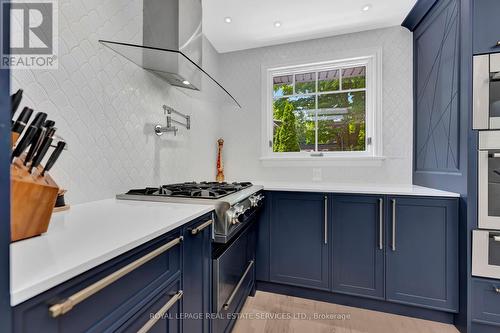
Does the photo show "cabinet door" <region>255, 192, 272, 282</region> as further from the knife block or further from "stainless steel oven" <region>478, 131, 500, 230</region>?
the knife block

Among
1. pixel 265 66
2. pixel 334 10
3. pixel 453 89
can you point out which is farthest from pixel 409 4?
pixel 265 66

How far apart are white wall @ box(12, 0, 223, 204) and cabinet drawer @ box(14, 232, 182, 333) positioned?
27.4 inches

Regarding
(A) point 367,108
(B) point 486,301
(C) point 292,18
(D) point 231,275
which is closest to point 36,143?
(D) point 231,275

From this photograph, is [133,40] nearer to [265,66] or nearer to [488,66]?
[265,66]

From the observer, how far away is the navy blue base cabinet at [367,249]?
1682 millimetres

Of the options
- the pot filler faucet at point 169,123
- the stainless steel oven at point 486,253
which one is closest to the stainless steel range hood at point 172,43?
the pot filler faucet at point 169,123

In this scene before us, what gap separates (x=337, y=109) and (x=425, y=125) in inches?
32.4

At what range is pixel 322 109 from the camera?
2639 millimetres

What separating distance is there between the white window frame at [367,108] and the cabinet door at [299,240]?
75cm

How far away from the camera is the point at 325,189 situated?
1.92 metres

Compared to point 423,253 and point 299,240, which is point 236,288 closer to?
point 299,240

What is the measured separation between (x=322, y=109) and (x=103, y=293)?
2546 mm

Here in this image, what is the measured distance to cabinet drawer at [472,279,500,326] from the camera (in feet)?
4.89

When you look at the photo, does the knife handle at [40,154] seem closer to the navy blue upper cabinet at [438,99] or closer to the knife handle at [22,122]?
the knife handle at [22,122]
